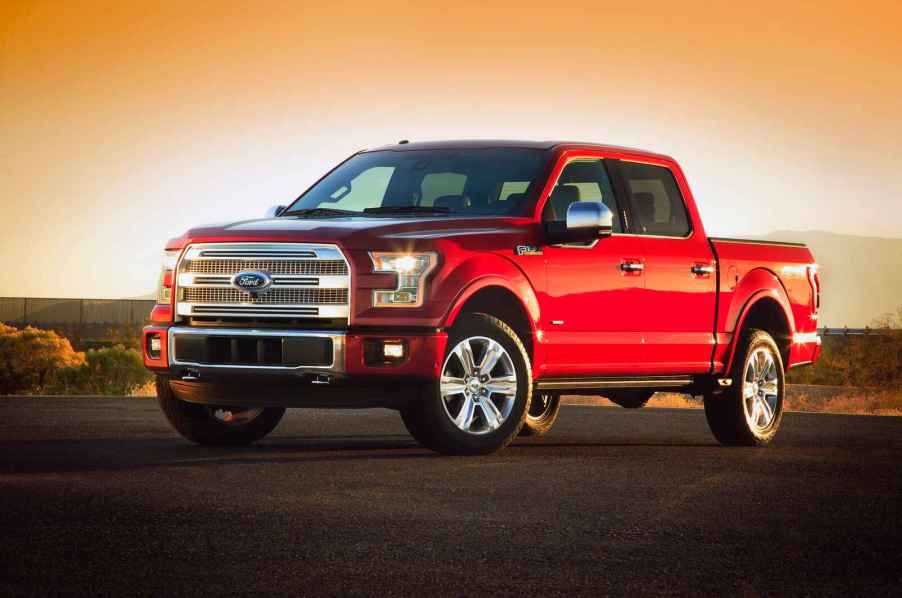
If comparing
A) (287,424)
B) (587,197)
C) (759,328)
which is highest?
(587,197)

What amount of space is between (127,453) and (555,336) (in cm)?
327

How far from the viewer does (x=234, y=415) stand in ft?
39.3

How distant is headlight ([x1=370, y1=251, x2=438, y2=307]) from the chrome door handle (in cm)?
207

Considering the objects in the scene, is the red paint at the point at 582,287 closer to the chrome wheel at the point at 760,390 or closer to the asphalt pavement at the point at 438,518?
the chrome wheel at the point at 760,390

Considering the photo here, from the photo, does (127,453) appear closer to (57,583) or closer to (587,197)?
(587,197)

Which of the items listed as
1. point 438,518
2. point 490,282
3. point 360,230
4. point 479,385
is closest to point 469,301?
point 490,282

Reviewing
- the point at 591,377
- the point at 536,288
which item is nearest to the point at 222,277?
the point at 536,288

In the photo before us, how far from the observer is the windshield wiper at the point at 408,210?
11.3 m

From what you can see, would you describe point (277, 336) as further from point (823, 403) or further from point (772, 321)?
point (823, 403)

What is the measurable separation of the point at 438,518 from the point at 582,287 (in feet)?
12.9

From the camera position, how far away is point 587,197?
39.4 ft

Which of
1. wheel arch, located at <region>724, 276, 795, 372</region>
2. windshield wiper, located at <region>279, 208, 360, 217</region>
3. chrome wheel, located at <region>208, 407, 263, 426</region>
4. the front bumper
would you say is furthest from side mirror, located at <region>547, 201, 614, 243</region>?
chrome wheel, located at <region>208, 407, 263, 426</region>

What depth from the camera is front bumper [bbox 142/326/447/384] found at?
10.2m

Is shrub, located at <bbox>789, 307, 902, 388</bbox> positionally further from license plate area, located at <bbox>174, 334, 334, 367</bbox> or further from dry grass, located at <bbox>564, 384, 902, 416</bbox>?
license plate area, located at <bbox>174, 334, 334, 367</bbox>
